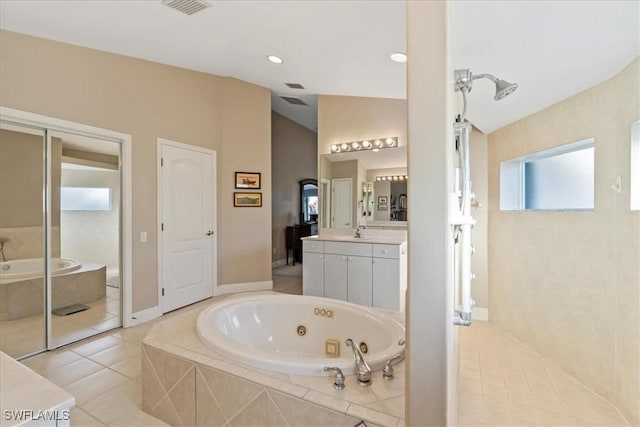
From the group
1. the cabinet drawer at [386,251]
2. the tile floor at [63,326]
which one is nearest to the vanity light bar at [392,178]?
the cabinet drawer at [386,251]

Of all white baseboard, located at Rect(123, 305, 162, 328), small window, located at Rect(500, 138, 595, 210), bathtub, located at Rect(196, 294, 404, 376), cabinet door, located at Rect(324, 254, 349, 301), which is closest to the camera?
bathtub, located at Rect(196, 294, 404, 376)

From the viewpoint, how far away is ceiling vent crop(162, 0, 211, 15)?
234 centimetres

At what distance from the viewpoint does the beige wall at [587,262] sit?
1.81m

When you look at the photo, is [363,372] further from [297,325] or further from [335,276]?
[335,276]

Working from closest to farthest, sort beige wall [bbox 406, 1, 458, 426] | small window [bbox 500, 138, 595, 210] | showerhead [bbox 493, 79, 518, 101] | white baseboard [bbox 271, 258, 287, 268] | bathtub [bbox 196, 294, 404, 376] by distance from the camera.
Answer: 1. beige wall [bbox 406, 1, 458, 426]
2. showerhead [bbox 493, 79, 518, 101]
3. bathtub [bbox 196, 294, 404, 376]
4. small window [bbox 500, 138, 595, 210]
5. white baseboard [bbox 271, 258, 287, 268]

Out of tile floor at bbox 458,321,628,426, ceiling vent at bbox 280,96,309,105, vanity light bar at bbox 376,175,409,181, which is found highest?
ceiling vent at bbox 280,96,309,105

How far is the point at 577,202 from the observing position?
2.31 m

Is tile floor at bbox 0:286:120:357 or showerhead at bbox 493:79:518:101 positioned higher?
showerhead at bbox 493:79:518:101

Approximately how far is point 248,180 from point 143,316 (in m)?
2.18

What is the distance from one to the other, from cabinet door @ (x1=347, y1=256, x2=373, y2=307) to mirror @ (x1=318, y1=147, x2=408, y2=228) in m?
0.71

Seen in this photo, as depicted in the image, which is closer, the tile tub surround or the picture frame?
the tile tub surround

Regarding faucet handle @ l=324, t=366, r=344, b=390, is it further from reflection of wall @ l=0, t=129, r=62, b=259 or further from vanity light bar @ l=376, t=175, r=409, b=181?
reflection of wall @ l=0, t=129, r=62, b=259

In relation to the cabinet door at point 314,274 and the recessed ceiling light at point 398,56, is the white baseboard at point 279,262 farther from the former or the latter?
the recessed ceiling light at point 398,56

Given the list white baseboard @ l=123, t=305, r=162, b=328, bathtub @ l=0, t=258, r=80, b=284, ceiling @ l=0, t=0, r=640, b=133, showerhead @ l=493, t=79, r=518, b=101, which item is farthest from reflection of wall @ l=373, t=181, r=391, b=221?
bathtub @ l=0, t=258, r=80, b=284
